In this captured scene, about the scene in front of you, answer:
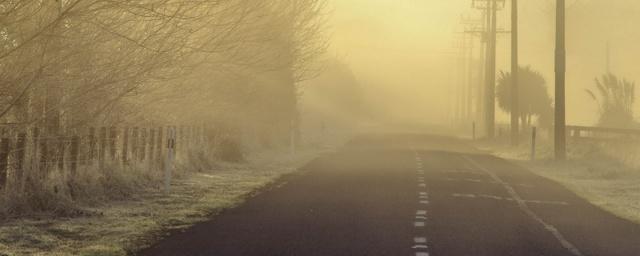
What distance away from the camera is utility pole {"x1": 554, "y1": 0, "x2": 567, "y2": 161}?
36.9 metres

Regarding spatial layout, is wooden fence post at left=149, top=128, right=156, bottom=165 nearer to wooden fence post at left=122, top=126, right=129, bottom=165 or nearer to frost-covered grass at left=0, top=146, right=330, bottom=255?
frost-covered grass at left=0, top=146, right=330, bottom=255

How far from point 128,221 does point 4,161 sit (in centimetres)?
209

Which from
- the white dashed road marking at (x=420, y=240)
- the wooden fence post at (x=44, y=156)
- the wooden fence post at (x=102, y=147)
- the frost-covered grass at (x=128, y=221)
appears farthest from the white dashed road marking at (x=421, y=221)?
the wooden fence post at (x=102, y=147)

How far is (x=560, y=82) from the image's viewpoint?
124 feet

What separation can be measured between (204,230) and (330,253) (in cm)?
272

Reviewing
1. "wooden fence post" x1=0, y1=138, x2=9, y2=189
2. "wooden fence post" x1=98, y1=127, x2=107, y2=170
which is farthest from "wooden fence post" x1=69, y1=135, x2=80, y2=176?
"wooden fence post" x1=0, y1=138, x2=9, y2=189

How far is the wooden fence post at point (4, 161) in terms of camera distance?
14.8m

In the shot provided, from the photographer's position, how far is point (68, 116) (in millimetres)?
18750

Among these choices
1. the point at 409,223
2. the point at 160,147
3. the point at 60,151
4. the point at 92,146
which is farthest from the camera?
the point at 160,147

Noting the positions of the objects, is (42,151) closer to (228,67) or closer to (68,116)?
(68,116)

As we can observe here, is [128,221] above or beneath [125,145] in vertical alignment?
beneath

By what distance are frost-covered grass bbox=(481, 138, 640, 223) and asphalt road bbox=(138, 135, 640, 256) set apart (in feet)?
2.36

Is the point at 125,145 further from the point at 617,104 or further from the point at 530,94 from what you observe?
the point at 530,94

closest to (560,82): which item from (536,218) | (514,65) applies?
(514,65)
